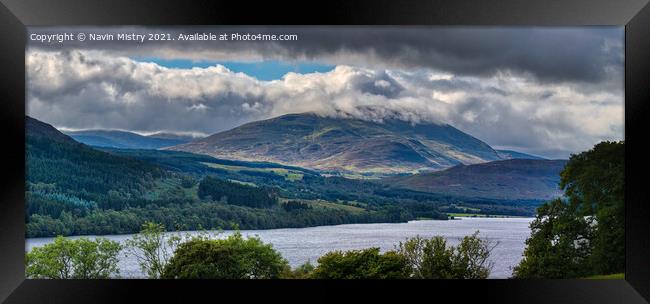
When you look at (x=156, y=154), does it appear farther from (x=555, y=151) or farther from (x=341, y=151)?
(x=555, y=151)

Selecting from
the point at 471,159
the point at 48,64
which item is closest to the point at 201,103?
the point at 48,64

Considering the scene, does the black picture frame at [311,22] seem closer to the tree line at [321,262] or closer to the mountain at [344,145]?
the tree line at [321,262]

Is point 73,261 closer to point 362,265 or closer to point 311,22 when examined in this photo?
point 362,265

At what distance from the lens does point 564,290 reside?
8.82 meters

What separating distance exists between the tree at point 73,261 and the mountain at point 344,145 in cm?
693

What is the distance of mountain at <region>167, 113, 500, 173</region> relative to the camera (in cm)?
2428

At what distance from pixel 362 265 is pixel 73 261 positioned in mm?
8733

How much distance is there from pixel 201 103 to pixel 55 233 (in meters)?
7.40

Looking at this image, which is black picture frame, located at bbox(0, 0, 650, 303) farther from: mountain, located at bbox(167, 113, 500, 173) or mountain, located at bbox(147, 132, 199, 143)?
mountain, located at bbox(147, 132, 199, 143)

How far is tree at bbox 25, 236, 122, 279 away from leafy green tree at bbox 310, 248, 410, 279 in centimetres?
696

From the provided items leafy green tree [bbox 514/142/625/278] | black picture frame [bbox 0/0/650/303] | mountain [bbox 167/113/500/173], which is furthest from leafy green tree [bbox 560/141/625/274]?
mountain [bbox 167/113/500/173]

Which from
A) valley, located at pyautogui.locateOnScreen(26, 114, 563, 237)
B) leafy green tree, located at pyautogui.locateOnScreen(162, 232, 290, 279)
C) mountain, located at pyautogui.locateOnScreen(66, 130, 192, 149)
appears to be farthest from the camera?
valley, located at pyautogui.locateOnScreen(26, 114, 563, 237)

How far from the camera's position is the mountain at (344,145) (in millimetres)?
24281

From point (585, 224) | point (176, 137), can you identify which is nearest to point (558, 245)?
point (585, 224)
